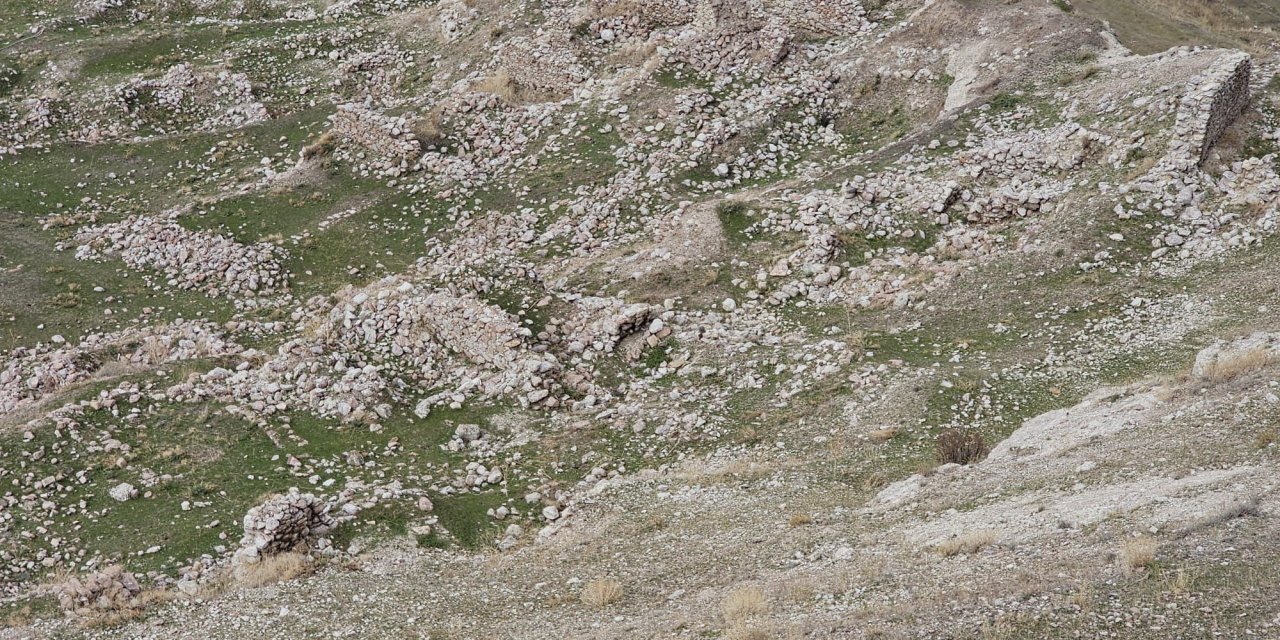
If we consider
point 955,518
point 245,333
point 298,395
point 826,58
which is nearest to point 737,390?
point 955,518

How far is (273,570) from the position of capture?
19.6m

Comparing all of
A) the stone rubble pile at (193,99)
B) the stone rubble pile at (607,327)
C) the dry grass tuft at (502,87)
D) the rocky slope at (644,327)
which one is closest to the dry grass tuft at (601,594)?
the rocky slope at (644,327)

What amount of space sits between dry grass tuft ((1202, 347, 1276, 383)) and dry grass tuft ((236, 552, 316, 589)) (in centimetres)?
1948

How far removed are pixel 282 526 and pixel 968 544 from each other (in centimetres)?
1405

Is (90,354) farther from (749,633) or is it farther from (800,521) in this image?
(749,633)

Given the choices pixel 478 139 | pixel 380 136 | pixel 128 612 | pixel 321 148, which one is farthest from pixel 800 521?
pixel 321 148

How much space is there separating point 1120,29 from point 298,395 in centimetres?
4319

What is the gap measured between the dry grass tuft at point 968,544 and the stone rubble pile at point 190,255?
25407mm

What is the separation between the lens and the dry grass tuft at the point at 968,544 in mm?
15664

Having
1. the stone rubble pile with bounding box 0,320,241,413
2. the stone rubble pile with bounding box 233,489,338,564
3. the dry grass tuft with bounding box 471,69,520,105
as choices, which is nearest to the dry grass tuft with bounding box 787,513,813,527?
the stone rubble pile with bounding box 233,489,338,564

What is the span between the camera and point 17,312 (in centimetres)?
3148

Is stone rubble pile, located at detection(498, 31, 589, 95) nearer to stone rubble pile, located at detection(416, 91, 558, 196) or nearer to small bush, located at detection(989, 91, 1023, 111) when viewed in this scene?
stone rubble pile, located at detection(416, 91, 558, 196)

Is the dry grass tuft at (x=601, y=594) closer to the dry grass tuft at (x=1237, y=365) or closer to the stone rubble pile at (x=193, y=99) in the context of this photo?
the dry grass tuft at (x=1237, y=365)

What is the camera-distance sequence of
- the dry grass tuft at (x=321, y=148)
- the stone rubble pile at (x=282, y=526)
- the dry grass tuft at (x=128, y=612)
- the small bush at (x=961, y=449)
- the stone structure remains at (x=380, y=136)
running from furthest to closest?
the dry grass tuft at (x=321, y=148)
the stone structure remains at (x=380, y=136)
the small bush at (x=961, y=449)
the stone rubble pile at (x=282, y=526)
the dry grass tuft at (x=128, y=612)
